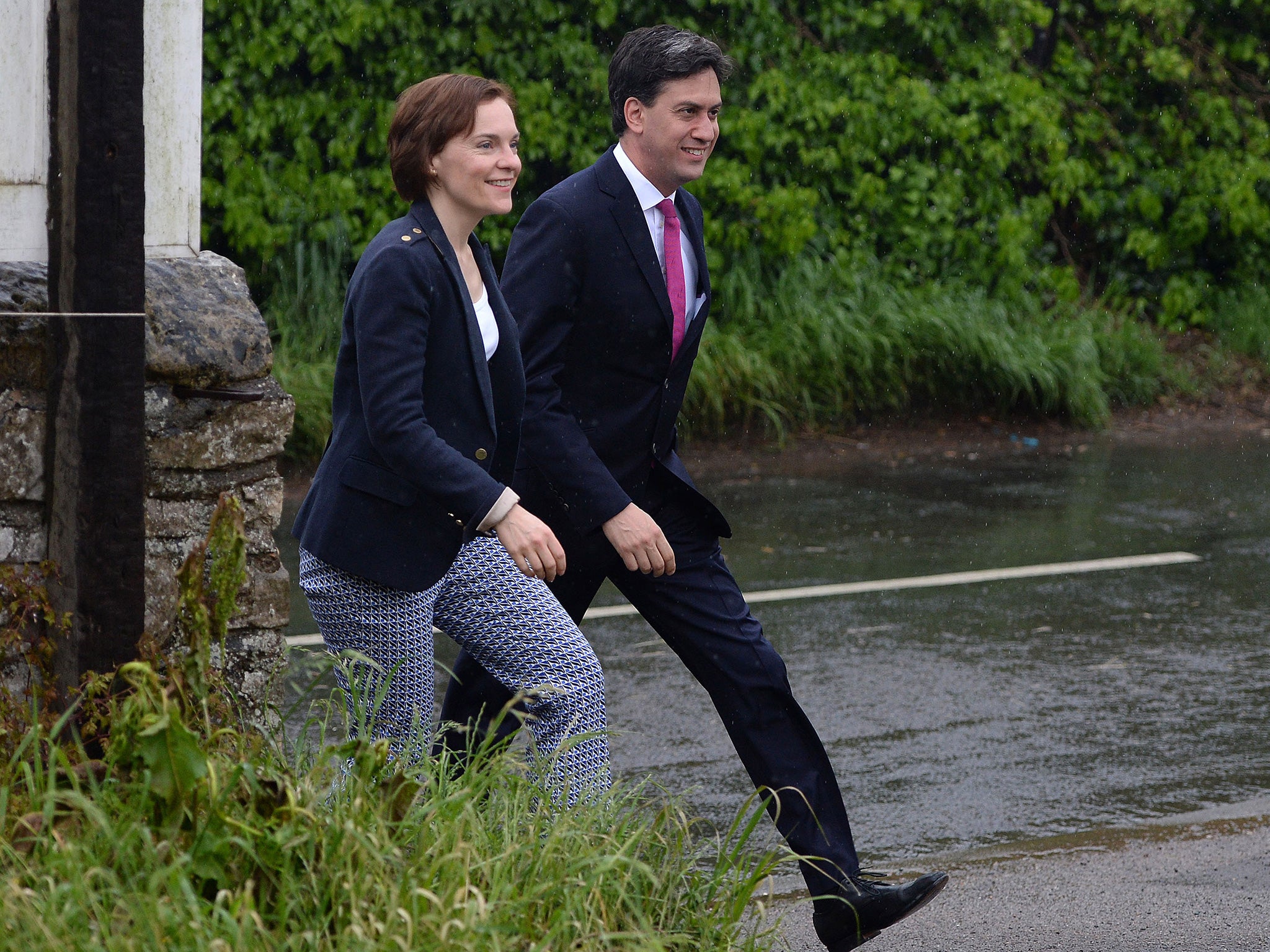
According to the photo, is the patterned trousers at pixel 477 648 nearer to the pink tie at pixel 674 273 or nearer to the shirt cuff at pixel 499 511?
the shirt cuff at pixel 499 511

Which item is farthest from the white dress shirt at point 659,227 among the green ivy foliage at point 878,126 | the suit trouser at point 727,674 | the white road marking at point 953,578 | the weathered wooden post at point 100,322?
the green ivy foliage at point 878,126

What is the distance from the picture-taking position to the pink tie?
426cm

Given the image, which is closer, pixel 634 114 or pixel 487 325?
pixel 487 325

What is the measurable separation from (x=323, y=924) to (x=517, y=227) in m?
2.03

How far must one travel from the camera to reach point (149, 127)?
410cm

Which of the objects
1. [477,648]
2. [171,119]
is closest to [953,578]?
[477,648]

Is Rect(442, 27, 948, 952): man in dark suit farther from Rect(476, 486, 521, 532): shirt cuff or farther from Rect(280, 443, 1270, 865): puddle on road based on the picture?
Rect(476, 486, 521, 532): shirt cuff

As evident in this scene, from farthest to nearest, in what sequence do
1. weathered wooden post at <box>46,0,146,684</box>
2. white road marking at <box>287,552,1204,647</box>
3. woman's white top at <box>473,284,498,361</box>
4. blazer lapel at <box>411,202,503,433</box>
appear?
white road marking at <box>287,552,1204,647</box>
woman's white top at <box>473,284,498,361</box>
blazer lapel at <box>411,202,503,433</box>
weathered wooden post at <box>46,0,146,684</box>

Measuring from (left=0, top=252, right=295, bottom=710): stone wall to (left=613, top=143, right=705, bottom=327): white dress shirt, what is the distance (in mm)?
951

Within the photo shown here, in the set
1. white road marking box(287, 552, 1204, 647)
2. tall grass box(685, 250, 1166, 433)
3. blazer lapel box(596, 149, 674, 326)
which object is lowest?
white road marking box(287, 552, 1204, 647)

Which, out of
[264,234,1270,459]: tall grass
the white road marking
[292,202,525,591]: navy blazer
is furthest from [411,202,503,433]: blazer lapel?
[264,234,1270,459]: tall grass

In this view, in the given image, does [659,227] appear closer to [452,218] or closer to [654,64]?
[654,64]

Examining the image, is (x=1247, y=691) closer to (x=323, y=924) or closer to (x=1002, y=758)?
(x=1002, y=758)

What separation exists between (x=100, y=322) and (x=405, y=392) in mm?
599
